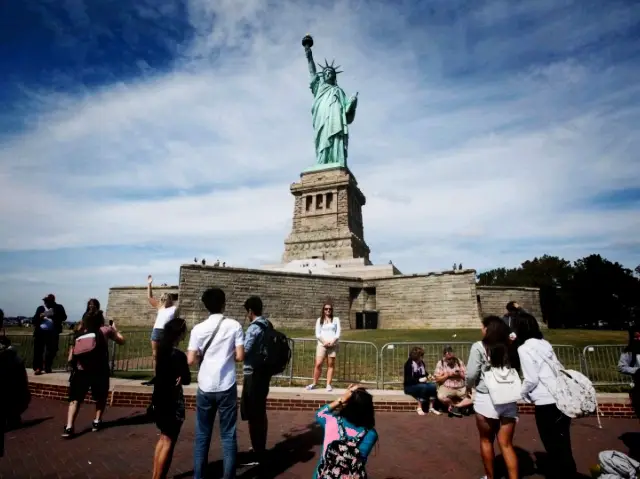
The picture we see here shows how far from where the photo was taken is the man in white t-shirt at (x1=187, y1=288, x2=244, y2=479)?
383 cm

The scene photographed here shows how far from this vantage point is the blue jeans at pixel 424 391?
7219 mm

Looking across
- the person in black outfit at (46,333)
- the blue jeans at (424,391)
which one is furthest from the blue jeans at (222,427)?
the person in black outfit at (46,333)

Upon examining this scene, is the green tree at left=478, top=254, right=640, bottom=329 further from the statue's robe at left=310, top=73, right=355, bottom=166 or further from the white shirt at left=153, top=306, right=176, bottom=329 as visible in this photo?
the white shirt at left=153, top=306, right=176, bottom=329

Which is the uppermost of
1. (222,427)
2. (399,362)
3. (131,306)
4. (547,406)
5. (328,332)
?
(131,306)

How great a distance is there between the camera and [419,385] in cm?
728

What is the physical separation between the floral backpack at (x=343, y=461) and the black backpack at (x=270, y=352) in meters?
1.65

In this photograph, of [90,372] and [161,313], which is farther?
[161,313]

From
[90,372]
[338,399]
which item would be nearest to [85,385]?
[90,372]

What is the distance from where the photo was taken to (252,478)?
13.9 feet

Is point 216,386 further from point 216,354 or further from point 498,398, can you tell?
point 498,398

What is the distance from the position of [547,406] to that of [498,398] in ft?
1.74

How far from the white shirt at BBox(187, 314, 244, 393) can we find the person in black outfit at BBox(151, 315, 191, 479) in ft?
0.53

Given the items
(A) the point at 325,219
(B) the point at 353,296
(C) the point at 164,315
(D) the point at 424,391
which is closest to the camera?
(C) the point at 164,315

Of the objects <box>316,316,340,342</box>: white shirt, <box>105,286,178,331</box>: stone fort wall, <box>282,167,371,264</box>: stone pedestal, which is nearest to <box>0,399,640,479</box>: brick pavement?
<box>316,316,340,342</box>: white shirt
